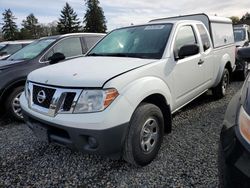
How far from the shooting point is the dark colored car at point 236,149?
155 cm

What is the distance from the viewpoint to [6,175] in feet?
9.92

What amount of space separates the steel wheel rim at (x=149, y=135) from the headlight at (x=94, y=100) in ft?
2.02

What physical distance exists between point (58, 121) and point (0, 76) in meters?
2.66

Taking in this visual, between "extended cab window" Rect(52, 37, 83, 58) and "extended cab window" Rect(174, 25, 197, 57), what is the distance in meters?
2.86

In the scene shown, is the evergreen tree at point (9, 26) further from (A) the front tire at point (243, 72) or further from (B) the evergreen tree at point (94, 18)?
(A) the front tire at point (243, 72)

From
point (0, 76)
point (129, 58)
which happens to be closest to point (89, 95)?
point (129, 58)

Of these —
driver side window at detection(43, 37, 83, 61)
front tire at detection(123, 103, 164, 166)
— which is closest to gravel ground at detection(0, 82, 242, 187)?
front tire at detection(123, 103, 164, 166)

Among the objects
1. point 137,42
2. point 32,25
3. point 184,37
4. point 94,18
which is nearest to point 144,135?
point 137,42

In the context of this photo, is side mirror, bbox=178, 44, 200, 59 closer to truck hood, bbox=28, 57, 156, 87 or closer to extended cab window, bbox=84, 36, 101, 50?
truck hood, bbox=28, 57, 156, 87

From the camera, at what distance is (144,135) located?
2957 mm

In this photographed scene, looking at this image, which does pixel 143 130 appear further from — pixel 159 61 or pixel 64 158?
pixel 64 158

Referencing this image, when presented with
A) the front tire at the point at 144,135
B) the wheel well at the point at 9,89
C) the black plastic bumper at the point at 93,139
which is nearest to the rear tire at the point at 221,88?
the front tire at the point at 144,135

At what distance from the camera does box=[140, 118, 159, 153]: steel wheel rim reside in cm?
293

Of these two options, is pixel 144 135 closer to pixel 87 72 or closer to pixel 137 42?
pixel 87 72
